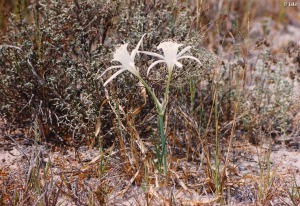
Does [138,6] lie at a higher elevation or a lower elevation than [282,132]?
higher

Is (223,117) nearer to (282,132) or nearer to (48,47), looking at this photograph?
(282,132)

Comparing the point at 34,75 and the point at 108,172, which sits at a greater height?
the point at 34,75

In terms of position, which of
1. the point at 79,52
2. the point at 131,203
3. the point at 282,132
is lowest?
the point at 131,203

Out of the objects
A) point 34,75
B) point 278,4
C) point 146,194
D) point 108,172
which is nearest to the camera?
point 146,194

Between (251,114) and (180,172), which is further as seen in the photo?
(251,114)

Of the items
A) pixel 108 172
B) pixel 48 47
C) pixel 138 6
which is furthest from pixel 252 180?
pixel 48 47

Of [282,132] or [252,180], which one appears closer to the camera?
[252,180]

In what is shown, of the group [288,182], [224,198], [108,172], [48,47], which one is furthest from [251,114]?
[48,47]

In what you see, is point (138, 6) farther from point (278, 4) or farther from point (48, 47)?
point (278, 4)

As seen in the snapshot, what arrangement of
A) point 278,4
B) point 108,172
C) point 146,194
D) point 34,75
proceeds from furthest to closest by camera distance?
point 278,4, point 34,75, point 108,172, point 146,194
